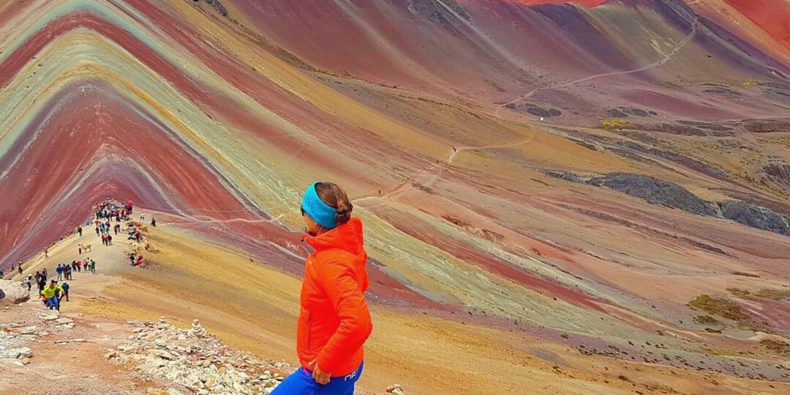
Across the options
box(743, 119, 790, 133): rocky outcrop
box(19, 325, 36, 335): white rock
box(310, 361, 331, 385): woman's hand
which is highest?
box(743, 119, 790, 133): rocky outcrop

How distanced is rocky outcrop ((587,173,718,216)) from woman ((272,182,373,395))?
70662mm

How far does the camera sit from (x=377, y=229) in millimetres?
42219

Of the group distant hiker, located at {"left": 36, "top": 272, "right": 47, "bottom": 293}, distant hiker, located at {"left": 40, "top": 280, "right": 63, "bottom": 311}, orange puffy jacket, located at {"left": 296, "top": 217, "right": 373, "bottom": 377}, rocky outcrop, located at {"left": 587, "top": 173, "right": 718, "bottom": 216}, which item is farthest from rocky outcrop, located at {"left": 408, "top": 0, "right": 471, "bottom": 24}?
orange puffy jacket, located at {"left": 296, "top": 217, "right": 373, "bottom": 377}

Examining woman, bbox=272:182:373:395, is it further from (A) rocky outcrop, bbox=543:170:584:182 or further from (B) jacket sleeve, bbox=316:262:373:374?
(A) rocky outcrop, bbox=543:170:584:182

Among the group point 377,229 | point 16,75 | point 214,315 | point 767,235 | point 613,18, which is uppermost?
point 613,18

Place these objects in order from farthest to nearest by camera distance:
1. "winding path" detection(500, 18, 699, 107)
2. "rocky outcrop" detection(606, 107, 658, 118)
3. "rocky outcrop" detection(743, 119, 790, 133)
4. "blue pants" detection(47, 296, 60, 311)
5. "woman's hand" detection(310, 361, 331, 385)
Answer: "winding path" detection(500, 18, 699, 107) → "rocky outcrop" detection(606, 107, 658, 118) → "rocky outcrop" detection(743, 119, 790, 133) → "blue pants" detection(47, 296, 60, 311) → "woman's hand" detection(310, 361, 331, 385)

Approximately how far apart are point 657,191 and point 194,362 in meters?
68.9

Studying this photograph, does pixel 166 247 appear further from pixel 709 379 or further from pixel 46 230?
pixel 709 379

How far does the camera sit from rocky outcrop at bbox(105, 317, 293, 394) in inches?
396

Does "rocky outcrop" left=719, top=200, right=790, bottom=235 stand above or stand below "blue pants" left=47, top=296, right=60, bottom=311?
above

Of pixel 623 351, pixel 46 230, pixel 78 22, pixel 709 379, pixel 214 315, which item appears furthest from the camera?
pixel 78 22

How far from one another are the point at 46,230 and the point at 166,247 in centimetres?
643

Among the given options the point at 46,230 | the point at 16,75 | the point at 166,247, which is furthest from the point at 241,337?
the point at 16,75

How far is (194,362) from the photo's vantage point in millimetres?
11016
